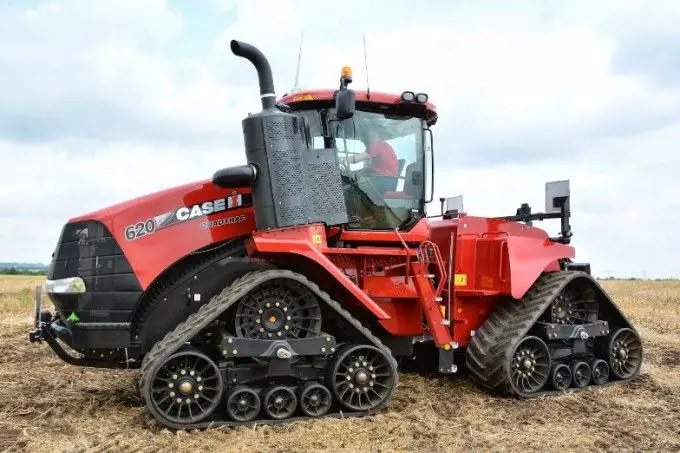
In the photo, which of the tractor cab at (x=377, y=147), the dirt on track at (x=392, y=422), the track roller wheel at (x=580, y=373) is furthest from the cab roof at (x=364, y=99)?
the track roller wheel at (x=580, y=373)

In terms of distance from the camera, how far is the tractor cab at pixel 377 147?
685cm

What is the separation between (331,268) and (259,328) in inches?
32.3

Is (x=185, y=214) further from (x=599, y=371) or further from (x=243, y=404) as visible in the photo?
(x=599, y=371)

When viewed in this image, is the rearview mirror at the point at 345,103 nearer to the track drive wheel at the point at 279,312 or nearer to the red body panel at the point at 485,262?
the track drive wheel at the point at 279,312

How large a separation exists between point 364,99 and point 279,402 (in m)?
3.19

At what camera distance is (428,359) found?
8719 millimetres

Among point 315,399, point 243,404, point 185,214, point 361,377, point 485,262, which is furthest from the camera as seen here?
point 485,262

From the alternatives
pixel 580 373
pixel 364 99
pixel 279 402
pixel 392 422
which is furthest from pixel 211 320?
pixel 580 373

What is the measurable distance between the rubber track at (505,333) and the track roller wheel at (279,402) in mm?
2453

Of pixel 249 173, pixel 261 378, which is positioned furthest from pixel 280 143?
pixel 261 378

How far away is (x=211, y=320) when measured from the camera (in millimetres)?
5434

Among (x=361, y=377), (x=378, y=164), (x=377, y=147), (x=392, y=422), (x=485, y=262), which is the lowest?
(x=392, y=422)

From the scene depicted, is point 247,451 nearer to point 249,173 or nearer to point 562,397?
point 249,173

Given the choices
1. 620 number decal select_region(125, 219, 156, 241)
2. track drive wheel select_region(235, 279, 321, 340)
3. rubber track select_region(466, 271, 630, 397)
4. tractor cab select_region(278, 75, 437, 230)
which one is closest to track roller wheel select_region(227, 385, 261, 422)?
track drive wheel select_region(235, 279, 321, 340)
